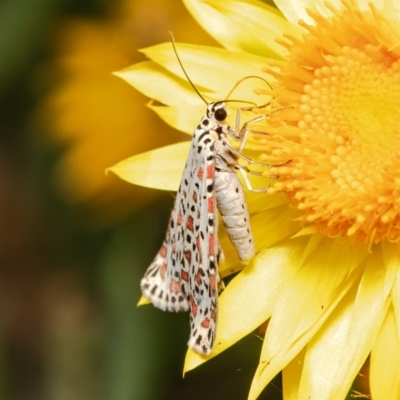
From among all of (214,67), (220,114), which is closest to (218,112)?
(220,114)

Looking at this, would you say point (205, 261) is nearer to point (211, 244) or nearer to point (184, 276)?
point (211, 244)

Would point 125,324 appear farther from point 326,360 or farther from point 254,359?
point 326,360

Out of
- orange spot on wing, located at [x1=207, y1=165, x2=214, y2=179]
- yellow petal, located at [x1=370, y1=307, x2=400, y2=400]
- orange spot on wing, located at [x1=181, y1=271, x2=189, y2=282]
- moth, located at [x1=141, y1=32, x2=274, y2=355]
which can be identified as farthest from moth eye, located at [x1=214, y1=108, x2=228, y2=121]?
yellow petal, located at [x1=370, y1=307, x2=400, y2=400]

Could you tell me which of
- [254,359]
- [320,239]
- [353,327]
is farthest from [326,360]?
[254,359]

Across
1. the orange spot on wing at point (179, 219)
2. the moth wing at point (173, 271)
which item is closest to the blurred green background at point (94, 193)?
the moth wing at point (173, 271)

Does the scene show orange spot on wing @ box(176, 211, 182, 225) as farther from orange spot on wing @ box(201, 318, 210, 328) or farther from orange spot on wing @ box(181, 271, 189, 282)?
orange spot on wing @ box(201, 318, 210, 328)

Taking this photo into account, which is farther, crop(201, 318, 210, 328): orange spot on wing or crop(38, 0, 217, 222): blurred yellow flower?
crop(38, 0, 217, 222): blurred yellow flower
